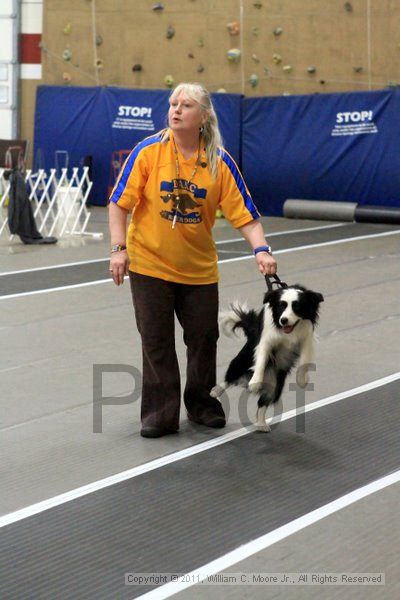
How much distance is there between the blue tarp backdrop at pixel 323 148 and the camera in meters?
15.3

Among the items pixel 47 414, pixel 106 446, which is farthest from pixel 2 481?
pixel 47 414

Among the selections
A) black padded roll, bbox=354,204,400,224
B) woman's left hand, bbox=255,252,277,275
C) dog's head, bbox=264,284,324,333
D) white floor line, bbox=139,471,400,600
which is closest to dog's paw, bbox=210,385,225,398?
dog's head, bbox=264,284,324,333

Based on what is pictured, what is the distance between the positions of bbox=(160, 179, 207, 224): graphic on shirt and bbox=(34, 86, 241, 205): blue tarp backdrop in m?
12.0

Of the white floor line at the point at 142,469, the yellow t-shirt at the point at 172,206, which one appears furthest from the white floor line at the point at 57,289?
the yellow t-shirt at the point at 172,206

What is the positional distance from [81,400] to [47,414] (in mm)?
307

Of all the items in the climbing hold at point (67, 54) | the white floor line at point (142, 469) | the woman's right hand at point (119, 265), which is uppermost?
the climbing hold at point (67, 54)

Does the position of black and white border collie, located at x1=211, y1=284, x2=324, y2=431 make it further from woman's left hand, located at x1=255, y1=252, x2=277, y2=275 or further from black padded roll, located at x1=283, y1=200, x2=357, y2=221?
black padded roll, located at x1=283, y1=200, x2=357, y2=221

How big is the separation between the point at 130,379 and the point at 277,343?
5.11 feet

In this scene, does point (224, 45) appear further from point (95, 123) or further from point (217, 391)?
point (217, 391)

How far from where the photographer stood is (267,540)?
385cm

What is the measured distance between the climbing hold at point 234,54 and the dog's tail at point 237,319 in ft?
40.1

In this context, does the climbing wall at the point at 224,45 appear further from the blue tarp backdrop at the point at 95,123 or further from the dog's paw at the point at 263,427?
the dog's paw at the point at 263,427

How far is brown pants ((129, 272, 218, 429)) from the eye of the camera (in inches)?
200

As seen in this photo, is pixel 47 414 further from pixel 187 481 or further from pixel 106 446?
pixel 187 481
